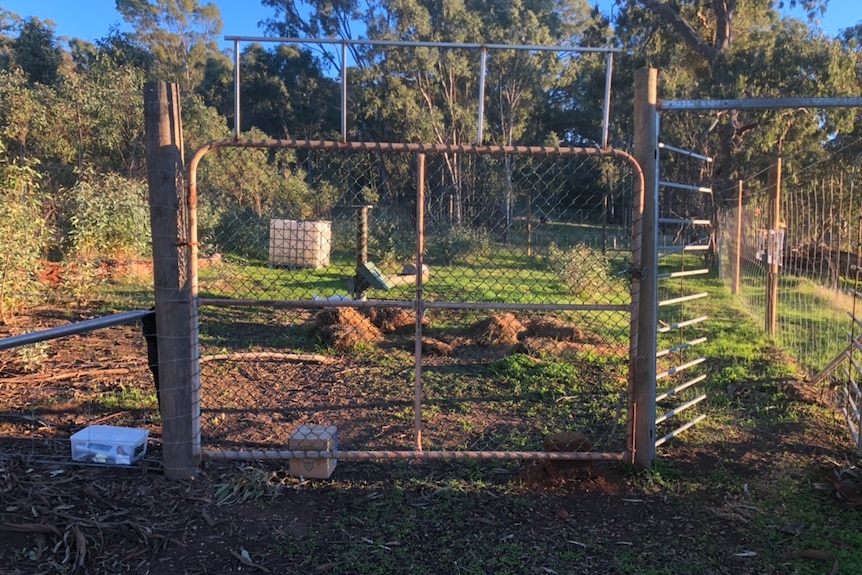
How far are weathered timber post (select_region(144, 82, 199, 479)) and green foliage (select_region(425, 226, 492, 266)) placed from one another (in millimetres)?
9996

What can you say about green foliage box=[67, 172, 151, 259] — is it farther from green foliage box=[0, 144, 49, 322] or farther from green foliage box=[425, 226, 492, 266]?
green foliage box=[425, 226, 492, 266]

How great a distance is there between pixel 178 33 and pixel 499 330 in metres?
46.1

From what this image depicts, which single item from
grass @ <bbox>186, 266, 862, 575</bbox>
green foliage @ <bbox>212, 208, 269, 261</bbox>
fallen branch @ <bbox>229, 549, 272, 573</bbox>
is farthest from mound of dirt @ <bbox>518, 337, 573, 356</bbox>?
green foliage @ <bbox>212, 208, 269, 261</bbox>

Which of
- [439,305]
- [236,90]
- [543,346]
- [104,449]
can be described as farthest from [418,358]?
[543,346]

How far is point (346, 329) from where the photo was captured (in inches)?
301

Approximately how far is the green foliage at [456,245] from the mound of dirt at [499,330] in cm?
525

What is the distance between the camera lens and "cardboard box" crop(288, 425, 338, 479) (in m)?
3.93

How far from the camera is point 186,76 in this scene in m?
39.4

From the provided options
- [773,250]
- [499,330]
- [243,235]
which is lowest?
[499,330]

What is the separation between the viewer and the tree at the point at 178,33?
42.4 metres

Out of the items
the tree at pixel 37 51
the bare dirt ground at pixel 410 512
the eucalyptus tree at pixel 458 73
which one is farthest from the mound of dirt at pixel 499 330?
the tree at pixel 37 51

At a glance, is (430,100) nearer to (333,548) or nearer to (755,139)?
(755,139)

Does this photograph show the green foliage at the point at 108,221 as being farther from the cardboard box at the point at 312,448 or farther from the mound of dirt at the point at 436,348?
the cardboard box at the point at 312,448

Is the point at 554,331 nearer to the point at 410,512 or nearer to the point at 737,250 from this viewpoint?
the point at 410,512
